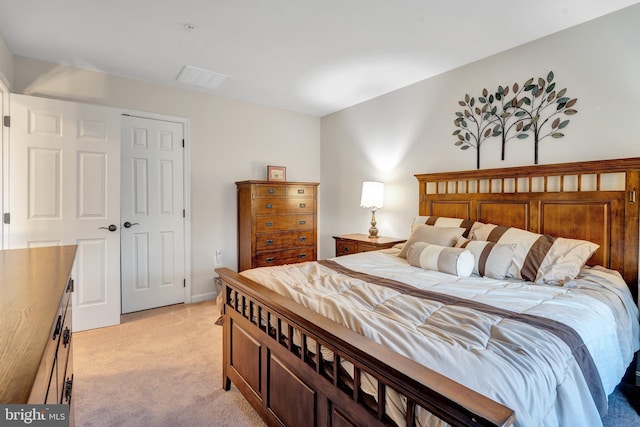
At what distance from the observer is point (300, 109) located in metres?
4.55

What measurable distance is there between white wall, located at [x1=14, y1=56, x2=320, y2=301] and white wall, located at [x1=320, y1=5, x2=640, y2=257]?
671 mm

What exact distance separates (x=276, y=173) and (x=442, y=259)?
8.55ft

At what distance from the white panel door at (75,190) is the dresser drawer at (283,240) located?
4.70 ft

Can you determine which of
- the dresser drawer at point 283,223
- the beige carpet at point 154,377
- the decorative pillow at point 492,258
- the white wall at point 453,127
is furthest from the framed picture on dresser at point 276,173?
the decorative pillow at point 492,258

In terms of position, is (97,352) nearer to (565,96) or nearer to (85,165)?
(85,165)

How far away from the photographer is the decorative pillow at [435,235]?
260 centimetres

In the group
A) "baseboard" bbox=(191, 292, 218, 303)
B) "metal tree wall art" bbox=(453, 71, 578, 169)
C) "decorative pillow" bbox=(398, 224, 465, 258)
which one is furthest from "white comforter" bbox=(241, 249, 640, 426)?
"baseboard" bbox=(191, 292, 218, 303)

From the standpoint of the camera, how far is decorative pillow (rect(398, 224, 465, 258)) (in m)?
2.60

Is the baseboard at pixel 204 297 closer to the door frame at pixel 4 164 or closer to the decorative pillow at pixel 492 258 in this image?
the door frame at pixel 4 164

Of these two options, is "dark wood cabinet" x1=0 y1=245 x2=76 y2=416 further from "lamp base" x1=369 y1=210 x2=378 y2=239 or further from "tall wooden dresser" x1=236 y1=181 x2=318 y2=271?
"lamp base" x1=369 y1=210 x2=378 y2=239

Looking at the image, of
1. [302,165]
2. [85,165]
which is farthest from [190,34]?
[302,165]

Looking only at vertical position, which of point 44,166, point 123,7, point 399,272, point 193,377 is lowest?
point 193,377

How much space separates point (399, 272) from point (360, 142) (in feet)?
7.91

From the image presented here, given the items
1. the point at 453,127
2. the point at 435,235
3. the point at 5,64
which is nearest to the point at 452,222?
the point at 435,235
